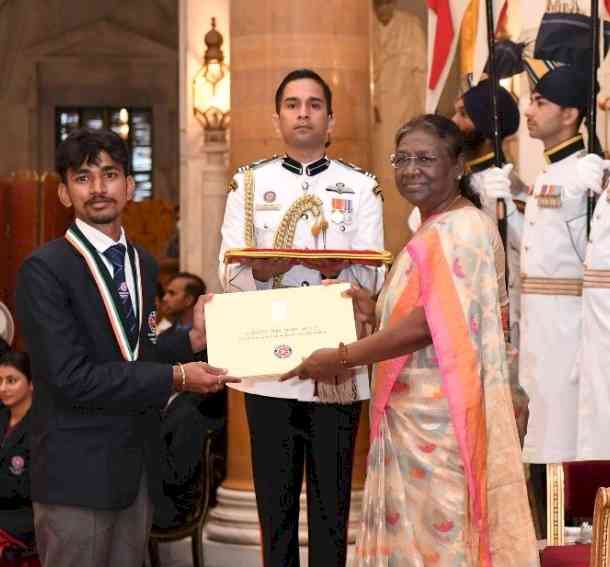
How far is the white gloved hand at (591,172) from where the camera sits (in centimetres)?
670

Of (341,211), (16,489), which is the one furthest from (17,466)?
(341,211)

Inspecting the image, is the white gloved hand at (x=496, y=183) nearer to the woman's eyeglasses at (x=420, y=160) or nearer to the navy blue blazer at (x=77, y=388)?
the woman's eyeglasses at (x=420, y=160)

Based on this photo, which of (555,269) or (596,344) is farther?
(555,269)

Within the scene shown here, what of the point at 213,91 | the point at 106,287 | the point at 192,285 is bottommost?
the point at 106,287

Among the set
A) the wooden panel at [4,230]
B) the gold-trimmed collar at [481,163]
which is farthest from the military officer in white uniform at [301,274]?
the wooden panel at [4,230]

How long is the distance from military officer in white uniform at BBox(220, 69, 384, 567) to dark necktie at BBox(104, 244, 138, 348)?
2.62 ft

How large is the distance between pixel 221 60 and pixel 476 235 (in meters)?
5.91

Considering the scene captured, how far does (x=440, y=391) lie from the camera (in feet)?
14.9

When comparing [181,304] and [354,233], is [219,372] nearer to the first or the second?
[354,233]

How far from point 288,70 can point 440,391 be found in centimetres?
318

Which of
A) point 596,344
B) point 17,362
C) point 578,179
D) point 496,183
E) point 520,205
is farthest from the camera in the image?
point 520,205

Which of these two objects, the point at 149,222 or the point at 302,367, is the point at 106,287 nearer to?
the point at 302,367

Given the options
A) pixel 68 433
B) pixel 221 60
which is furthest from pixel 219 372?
pixel 221 60

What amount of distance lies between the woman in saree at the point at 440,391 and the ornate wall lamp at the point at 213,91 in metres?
5.62
